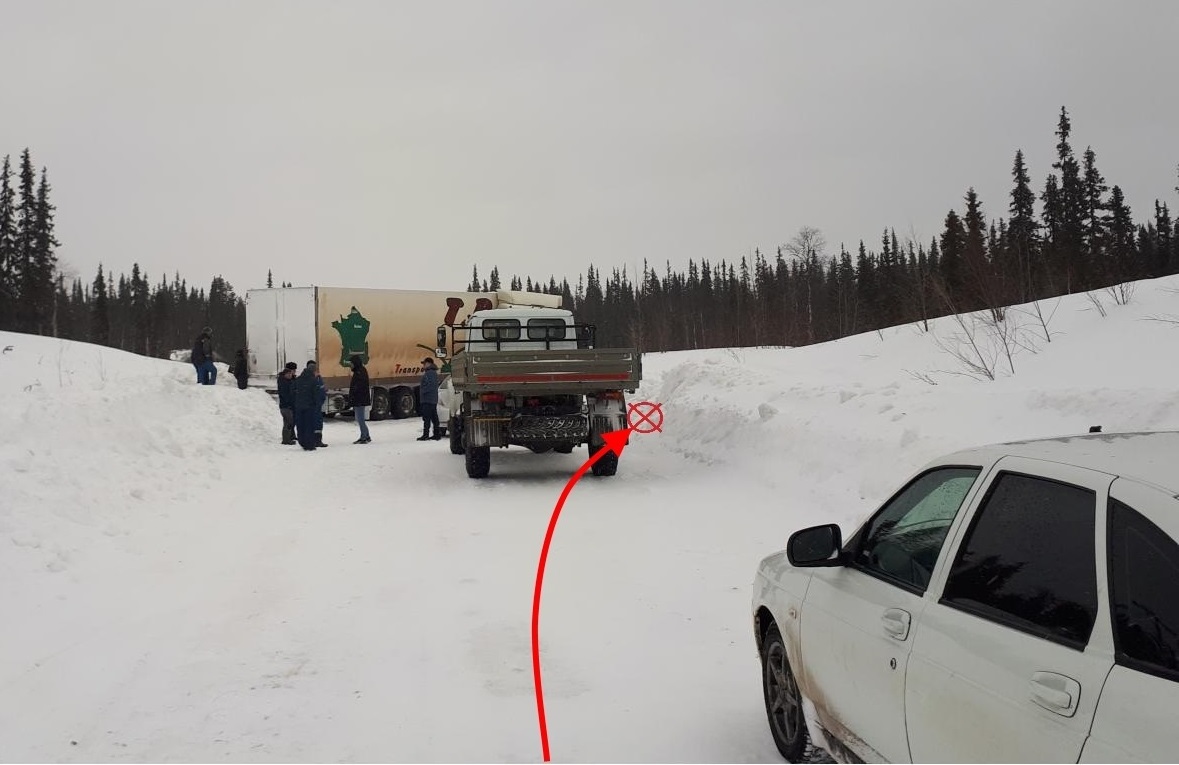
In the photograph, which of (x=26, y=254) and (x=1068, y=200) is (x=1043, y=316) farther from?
(x=26, y=254)

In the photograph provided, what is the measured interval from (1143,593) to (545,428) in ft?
35.6

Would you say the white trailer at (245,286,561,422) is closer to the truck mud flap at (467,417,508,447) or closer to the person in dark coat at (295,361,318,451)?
the person in dark coat at (295,361,318,451)

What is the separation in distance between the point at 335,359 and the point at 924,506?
24.4 m

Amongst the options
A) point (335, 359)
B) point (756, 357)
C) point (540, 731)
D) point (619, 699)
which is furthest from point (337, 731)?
point (756, 357)

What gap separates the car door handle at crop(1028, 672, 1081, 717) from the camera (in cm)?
205

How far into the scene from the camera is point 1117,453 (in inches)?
95.3

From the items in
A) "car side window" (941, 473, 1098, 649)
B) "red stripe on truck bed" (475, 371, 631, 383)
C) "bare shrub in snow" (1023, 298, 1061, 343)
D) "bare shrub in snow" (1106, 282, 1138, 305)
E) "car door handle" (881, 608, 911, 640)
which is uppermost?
"bare shrub in snow" (1106, 282, 1138, 305)

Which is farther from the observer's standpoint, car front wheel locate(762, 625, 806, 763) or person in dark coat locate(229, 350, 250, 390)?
person in dark coat locate(229, 350, 250, 390)

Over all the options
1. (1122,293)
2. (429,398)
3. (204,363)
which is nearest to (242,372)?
(204,363)

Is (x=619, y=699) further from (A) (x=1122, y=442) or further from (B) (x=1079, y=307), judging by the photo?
(B) (x=1079, y=307)

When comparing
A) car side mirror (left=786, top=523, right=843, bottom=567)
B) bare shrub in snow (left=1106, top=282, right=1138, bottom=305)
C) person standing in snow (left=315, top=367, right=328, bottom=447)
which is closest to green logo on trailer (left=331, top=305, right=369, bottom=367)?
person standing in snow (left=315, top=367, right=328, bottom=447)

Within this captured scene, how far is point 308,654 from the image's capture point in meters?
5.44

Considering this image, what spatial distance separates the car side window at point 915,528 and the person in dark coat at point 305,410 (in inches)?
632

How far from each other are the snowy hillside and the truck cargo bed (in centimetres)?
152
